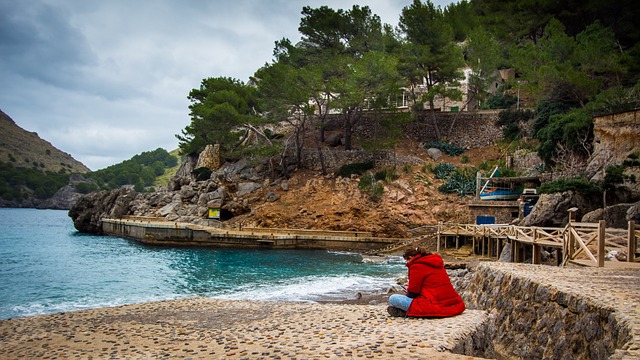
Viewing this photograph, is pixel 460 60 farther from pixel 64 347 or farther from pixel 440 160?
pixel 64 347

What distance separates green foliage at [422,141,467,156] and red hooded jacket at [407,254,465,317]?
128 ft

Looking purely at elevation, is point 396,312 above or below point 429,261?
below

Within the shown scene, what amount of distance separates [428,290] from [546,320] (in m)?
2.05

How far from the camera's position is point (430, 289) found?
764 centimetres

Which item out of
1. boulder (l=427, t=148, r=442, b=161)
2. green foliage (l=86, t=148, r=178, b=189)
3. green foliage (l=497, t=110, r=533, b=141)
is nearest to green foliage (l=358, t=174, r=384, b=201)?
boulder (l=427, t=148, r=442, b=161)

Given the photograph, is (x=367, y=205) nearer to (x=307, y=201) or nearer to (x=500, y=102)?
(x=307, y=201)

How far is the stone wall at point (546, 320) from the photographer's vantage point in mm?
6164

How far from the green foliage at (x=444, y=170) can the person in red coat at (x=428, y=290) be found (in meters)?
34.1

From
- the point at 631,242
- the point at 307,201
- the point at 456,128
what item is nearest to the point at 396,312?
→ the point at 631,242

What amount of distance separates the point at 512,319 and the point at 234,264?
22.2m

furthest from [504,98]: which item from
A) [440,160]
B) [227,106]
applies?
[227,106]

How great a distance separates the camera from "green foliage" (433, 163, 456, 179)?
40.8m

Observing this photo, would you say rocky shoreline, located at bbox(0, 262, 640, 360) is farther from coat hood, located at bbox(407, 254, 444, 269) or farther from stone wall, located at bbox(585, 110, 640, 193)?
stone wall, located at bbox(585, 110, 640, 193)

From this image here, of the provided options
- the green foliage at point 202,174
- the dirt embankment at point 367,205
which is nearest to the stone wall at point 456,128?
the dirt embankment at point 367,205
